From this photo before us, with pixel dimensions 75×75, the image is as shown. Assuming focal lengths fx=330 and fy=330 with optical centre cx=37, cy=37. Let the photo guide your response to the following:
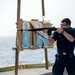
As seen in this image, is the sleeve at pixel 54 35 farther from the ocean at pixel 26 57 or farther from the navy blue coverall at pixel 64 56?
the ocean at pixel 26 57

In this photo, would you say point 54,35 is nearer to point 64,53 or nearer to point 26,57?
point 64,53

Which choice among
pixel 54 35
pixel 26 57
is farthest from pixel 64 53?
pixel 26 57

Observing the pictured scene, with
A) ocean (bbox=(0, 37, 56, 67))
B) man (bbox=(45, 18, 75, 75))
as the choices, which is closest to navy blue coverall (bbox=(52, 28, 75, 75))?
man (bbox=(45, 18, 75, 75))

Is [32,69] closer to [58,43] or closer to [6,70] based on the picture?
[6,70]

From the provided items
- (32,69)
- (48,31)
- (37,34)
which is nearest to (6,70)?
(32,69)

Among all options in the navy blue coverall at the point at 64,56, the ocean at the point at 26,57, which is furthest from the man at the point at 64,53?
the ocean at the point at 26,57

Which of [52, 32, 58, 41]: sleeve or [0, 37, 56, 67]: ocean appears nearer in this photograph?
[52, 32, 58, 41]: sleeve

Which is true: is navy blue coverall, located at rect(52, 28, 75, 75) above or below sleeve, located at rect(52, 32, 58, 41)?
below

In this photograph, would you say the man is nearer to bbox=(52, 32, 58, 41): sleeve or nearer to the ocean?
bbox=(52, 32, 58, 41): sleeve

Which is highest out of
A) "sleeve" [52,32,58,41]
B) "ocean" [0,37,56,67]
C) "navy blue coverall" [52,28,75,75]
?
"sleeve" [52,32,58,41]

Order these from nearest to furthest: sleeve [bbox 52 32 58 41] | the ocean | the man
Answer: the man, sleeve [bbox 52 32 58 41], the ocean

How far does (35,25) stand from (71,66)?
2.31 metres

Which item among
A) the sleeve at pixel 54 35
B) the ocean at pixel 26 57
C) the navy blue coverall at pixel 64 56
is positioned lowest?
the ocean at pixel 26 57

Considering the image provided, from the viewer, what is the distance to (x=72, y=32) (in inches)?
236
